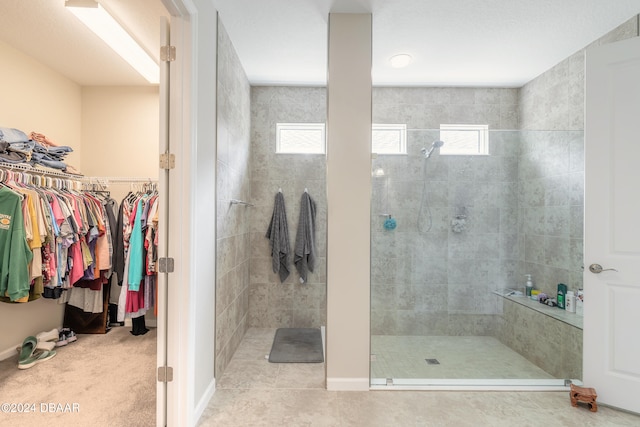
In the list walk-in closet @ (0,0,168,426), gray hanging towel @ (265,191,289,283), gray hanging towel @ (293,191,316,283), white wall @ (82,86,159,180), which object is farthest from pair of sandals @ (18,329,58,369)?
gray hanging towel @ (293,191,316,283)

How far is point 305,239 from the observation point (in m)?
3.35

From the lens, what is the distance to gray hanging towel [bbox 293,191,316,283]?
335 centimetres

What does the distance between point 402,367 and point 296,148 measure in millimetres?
2455

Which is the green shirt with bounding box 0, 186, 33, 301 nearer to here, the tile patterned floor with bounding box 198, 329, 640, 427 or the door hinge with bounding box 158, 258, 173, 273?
the door hinge with bounding box 158, 258, 173, 273

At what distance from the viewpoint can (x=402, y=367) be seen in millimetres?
2295

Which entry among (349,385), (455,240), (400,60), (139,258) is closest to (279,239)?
(139,258)

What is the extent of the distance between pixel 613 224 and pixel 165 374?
296 cm

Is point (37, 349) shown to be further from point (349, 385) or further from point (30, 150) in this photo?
point (349, 385)

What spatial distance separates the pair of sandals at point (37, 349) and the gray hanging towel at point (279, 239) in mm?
2085

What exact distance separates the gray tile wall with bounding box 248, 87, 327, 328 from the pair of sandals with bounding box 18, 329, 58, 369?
5.83ft

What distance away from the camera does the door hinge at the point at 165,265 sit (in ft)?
5.51

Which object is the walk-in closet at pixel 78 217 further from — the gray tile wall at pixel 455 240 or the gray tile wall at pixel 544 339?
the gray tile wall at pixel 544 339

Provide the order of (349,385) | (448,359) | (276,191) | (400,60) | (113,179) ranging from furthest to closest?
1. (276,191)
2. (113,179)
3. (400,60)
4. (448,359)
5. (349,385)

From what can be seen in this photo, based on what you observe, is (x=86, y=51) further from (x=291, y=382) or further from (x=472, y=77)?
(x=472, y=77)
